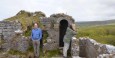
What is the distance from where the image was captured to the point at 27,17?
27891 millimetres

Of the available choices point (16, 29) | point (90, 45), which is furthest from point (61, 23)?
point (90, 45)

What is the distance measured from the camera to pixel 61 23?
1054 inches

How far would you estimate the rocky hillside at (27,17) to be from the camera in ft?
86.7

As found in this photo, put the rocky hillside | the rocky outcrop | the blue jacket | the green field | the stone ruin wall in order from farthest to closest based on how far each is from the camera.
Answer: the green field, the rocky hillside, the stone ruin wall, the blue jacket, the rocky outcrop

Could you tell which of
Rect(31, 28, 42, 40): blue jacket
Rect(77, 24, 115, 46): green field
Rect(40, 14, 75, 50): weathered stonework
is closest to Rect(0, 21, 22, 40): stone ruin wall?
Rect(40, 14, 75, 50): weathered stonework

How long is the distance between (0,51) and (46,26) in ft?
12.5

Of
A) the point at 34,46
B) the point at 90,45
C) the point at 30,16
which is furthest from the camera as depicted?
the point at 30,16

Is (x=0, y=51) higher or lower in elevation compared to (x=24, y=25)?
lower

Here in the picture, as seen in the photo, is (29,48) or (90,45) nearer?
(90,45)

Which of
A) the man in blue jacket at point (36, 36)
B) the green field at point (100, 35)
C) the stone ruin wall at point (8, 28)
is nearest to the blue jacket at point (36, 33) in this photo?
the man in blue jacket at point (36, 36)

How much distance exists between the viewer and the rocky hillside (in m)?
26.4

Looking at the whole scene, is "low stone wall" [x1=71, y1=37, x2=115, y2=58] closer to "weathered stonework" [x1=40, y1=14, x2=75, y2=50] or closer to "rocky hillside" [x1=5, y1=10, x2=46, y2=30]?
"weathered stonework" [x1=40, y1=14, x2=75, y2=50]

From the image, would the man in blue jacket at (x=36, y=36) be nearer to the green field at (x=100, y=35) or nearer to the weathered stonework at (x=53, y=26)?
the weathered stonework at (x=53, y=26)

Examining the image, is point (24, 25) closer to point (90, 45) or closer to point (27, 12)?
point (27, 12)
